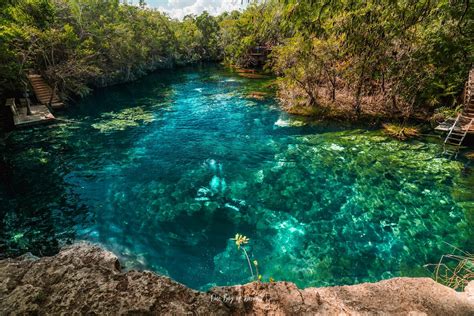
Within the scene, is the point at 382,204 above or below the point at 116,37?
below

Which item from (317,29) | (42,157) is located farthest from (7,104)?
(317,29)

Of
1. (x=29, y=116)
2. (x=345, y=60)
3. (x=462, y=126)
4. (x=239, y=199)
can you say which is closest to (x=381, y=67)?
(x=345, y=60)

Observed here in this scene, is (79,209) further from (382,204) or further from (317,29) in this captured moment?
(382,204)

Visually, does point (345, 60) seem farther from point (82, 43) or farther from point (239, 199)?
point (82, 43)

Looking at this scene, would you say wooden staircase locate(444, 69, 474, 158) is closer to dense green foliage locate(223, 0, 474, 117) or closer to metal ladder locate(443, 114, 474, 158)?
metal ladder locate(443, 114, 474, 158)

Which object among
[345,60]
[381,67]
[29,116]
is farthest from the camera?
[345,60]

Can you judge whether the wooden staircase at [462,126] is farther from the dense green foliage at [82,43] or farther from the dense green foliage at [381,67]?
the dense green foliage at [82,43]
